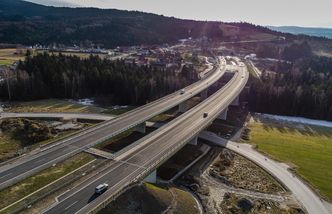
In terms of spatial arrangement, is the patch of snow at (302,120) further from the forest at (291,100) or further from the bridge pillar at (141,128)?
the bridge pillar at (141,128)

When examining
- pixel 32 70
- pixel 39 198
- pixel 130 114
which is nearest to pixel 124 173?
pixel 39 198

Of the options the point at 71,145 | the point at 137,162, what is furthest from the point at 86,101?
the point at 137,162

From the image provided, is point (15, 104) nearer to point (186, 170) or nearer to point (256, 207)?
point (186, 170)

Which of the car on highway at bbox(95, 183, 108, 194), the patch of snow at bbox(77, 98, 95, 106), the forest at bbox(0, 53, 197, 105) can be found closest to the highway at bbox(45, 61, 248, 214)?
the car on highway at bbox(95, 183, 108, 194)

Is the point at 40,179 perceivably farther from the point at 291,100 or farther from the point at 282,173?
the point at 291,100

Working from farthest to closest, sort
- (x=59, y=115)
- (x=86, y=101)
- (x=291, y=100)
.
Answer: (x=291, y=100) < (x=86, y=101) < (x=59, y=115)

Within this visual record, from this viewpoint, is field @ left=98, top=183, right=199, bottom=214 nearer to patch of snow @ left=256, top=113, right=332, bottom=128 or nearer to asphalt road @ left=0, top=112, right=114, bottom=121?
asphalt road @ left=0, top=112, right=114, bottom=121

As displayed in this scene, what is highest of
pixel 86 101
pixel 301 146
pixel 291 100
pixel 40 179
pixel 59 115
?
pixel 40 179

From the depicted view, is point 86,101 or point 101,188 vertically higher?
point 101,188
